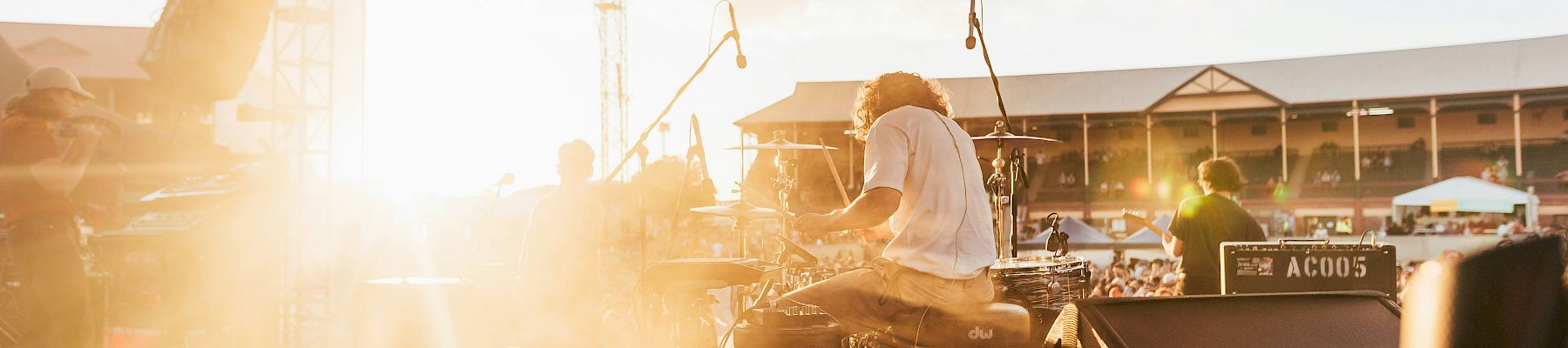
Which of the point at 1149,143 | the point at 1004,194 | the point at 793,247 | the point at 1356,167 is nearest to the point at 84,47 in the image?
the point at 1004,194

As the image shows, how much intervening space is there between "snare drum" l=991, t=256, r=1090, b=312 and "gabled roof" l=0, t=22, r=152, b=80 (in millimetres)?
17641

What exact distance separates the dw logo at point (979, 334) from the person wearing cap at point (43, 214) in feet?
14.1

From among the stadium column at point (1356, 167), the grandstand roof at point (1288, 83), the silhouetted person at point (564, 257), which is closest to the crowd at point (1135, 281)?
the silhouetted person at point (564, 257)

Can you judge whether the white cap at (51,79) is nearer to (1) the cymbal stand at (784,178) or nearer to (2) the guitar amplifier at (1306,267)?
(1) the cymbal stand at (784,178)

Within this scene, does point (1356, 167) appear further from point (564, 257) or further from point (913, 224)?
point (913, 224)

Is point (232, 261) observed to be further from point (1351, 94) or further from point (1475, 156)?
point (1475, 156)

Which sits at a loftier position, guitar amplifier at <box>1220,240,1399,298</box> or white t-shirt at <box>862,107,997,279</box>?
white t-shirt at <box>862,107,997,279</box>

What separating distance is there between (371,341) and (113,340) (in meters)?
3.00

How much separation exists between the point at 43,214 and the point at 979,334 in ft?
14.3

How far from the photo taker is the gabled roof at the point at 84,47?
18.1 metres

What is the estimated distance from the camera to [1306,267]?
536 centimetres

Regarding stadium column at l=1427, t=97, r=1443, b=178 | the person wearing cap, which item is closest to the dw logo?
the person wearing cap

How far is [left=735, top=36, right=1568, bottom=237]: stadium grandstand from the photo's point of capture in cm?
3062

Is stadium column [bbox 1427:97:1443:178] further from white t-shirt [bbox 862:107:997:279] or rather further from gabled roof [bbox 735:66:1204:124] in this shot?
white t-shirt [bbox 862:107:997:279]
